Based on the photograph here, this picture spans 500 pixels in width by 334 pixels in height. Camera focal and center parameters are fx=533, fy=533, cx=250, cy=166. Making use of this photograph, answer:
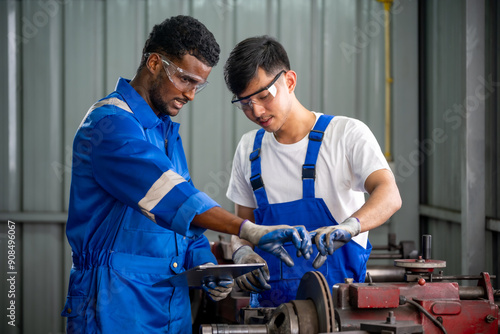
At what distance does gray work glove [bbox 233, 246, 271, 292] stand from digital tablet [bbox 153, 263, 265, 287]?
15 centimetres

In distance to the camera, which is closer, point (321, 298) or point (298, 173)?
point (321, 298)

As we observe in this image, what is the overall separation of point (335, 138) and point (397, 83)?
1.86 metres

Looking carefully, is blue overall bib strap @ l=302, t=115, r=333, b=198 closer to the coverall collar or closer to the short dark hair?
the short dark hair

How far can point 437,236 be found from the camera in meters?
3.18

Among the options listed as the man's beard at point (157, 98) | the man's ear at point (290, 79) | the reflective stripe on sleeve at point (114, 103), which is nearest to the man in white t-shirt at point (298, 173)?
the man's ear at point (290, 79)

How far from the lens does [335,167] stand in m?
1.67

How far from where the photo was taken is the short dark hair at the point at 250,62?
1655 millimetres

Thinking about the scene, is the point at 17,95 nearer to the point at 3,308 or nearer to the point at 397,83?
the point at 3,308

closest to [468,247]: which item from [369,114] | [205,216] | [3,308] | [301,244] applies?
[369,114]

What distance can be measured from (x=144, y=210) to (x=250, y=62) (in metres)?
0.63

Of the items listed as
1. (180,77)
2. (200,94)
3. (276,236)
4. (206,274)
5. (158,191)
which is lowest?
(206,274)

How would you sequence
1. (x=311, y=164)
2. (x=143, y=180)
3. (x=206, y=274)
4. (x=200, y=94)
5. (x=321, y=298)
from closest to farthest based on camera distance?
(x=321, y=298) → (x=143, y=180) → (x=206, y=274) → (x=311, y=164) → (x=200, y=94)

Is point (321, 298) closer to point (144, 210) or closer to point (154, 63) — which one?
point (144, 210)

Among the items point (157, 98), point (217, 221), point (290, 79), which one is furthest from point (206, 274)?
point (290, 79)
